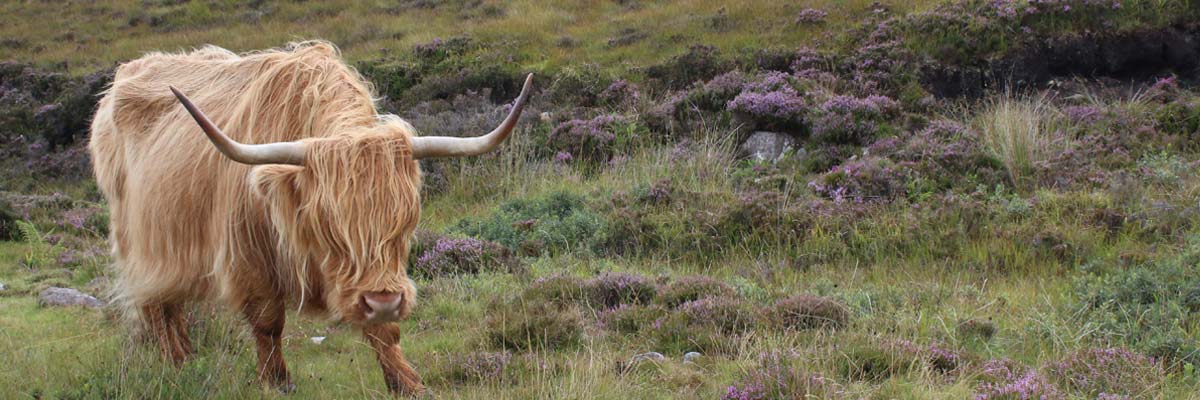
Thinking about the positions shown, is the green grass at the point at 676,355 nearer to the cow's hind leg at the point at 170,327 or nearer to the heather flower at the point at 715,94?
the cow's hind leg at the point at 170,327

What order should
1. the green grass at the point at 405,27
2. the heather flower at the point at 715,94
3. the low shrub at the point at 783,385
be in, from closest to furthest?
the low shrub at the point at 783,385 → the heather flower at the point at 715,94 → the green grass at the point at 405,27

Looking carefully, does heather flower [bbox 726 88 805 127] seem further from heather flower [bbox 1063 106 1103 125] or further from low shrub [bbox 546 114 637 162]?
heather flower [bbox 1063 106 1103 125]

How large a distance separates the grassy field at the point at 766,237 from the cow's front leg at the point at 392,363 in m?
0.09

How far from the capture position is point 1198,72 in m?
10.8

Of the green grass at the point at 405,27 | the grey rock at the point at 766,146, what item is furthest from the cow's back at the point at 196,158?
the green grass at the point at 405,27

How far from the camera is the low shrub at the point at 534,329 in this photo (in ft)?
17.7

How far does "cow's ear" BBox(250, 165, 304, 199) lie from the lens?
4.08 metres

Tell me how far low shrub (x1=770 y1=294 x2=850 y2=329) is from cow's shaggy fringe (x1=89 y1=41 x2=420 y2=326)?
2213mm

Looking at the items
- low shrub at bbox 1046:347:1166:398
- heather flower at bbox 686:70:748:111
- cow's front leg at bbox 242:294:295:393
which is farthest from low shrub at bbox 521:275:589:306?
heather flower at bbox 686:70:748:111

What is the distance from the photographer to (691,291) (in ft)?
20.0

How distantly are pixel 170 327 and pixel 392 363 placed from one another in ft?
5.37

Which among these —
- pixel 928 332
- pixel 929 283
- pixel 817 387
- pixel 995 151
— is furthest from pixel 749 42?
pixel 817 387

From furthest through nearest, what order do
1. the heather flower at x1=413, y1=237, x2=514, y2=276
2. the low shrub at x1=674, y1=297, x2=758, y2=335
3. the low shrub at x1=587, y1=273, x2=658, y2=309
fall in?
the heather flower at x1=413, y1=237, x2=514, y2=276
the low shrub at x1=587, y1=273, x2=658, y2=309
the low shrub at x1=674, y1=297, x2=758, y2=335

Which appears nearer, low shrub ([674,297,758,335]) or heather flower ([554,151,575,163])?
low shrub ([674,297,758,335])
